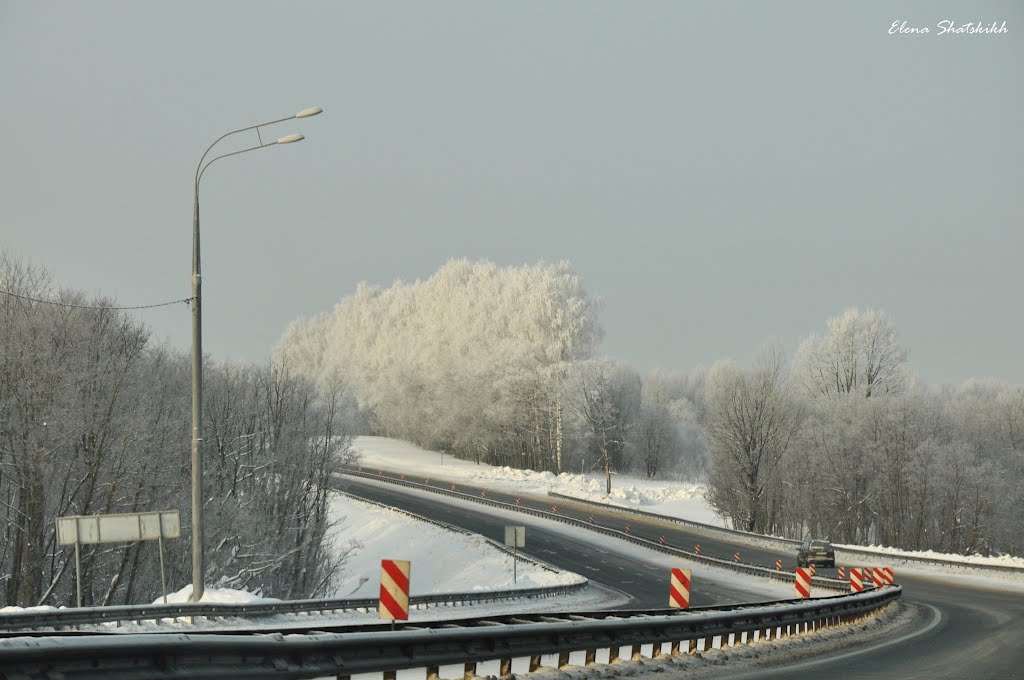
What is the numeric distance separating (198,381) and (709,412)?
274 feet

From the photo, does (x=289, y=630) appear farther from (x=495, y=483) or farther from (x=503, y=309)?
(x=503, y=309)

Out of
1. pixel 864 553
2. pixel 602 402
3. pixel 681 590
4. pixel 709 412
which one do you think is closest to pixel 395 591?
pixel 681 590

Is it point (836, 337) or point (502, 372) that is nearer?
point (836, 337)

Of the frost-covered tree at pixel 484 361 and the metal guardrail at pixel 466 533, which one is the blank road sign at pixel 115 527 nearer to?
the metal guardrail at pixel 466 533

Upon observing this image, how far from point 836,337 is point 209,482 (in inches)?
2631

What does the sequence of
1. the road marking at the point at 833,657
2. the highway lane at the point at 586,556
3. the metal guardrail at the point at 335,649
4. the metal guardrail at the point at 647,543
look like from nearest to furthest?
1. the metal guardrail at the point at 335,649
2. the road marking at the point at 833,657
3. the highway lane at the point at 586,556
4. the metal guardrail at the point at 647,543

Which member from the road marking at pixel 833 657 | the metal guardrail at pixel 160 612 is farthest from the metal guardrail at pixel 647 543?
the metal guardrail at pixel 160 612

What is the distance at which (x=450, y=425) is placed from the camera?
127000mm

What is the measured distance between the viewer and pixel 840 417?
90.6 m

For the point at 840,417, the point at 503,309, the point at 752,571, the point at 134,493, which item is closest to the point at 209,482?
the point at 134,493

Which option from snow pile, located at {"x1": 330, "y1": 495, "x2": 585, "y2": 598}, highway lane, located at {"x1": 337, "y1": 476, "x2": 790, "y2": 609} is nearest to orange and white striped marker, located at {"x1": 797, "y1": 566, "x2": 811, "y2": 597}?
highway lane, located at {"x1": 337, "y1": 476, "x2": 790, "y2": 609}

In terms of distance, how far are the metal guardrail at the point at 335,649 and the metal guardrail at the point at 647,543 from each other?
3106cm

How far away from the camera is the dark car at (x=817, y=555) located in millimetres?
51469

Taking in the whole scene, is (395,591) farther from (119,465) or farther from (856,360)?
(856,360)
